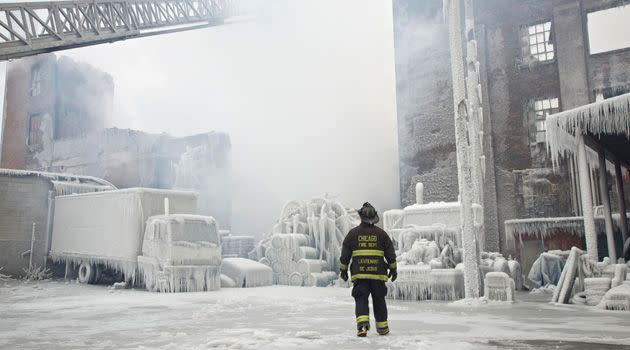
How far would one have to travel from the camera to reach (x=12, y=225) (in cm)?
2002

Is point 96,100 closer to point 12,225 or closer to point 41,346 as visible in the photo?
point 12,225

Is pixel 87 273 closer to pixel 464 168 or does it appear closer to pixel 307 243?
pixel 307 243

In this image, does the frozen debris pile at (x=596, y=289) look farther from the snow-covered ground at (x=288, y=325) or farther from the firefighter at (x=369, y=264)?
the firefighter at (x=369, y=264)

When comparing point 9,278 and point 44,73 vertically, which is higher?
point 44,73

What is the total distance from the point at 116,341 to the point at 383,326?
128 inches

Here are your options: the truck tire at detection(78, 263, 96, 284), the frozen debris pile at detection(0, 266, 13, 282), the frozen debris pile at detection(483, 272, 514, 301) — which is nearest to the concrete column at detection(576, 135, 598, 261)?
the frozen debris pile at detection(483, 272, 514, 301)

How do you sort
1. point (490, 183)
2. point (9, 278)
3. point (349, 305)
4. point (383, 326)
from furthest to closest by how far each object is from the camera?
point (490, 183)
point (9, 278)
point (349, 305)
point (383, 326)

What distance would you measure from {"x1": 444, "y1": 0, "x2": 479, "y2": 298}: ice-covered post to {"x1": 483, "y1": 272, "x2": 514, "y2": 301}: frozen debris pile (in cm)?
28

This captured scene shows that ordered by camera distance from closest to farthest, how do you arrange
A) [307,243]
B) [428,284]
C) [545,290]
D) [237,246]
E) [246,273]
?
1. [428,284]
2. [545,290]
3. [246,273]
4. [307,243]
5. [237,246]

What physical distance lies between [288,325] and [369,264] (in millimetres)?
1767

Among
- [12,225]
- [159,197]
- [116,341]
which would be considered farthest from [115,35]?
[116,341]

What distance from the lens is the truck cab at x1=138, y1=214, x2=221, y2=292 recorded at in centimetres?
1494

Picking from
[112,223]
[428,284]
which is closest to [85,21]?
[112,223]

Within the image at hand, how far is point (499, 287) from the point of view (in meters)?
11.0
